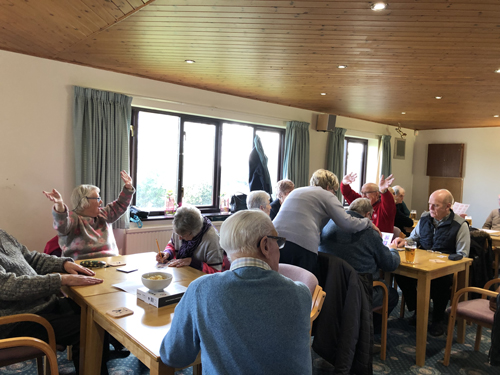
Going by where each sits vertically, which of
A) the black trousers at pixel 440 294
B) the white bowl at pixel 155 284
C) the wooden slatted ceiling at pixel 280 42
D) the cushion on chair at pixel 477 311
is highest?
the wooden slatted ceiling at pixel 280 42

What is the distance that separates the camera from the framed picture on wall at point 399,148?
8.59 m

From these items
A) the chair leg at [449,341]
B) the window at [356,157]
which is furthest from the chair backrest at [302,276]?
the window at [356,157]

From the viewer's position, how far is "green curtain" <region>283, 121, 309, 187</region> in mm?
6184

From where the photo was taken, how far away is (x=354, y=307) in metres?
A: 2.34

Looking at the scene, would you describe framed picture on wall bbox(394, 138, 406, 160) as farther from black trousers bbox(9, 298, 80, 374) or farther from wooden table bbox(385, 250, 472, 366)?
black trousers bbox(9, 298, 80, 374)

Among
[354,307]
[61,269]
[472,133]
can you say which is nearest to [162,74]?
[61,269]

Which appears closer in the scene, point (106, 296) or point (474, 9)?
point (106, 296)

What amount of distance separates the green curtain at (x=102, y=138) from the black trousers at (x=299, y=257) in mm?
2437

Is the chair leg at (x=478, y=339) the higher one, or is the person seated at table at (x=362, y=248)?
the person seated at table at (x=362, y=248)

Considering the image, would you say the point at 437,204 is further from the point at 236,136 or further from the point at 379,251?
the point at 236,136

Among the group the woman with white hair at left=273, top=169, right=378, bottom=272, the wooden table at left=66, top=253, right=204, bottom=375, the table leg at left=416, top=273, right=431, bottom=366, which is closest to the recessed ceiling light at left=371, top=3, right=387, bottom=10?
the woman with white hair at left=273, top=169, right=378, bottom=272

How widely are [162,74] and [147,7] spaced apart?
199 cm

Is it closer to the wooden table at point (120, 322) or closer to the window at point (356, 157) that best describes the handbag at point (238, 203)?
the wooden table at point (120, 322)

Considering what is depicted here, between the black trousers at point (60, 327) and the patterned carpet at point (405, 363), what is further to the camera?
the patterned carpet at point (405, 363)
